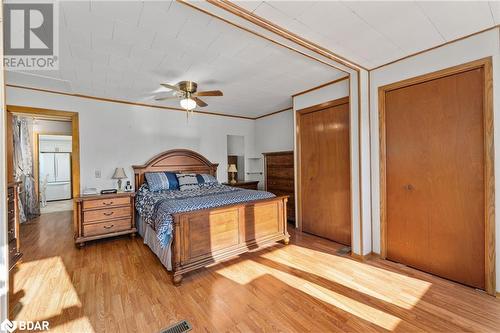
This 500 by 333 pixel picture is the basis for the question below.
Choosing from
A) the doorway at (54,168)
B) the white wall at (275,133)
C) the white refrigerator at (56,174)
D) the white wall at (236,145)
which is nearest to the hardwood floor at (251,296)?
the white wall at (275,133)

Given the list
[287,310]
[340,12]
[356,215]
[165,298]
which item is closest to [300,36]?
[340,12]

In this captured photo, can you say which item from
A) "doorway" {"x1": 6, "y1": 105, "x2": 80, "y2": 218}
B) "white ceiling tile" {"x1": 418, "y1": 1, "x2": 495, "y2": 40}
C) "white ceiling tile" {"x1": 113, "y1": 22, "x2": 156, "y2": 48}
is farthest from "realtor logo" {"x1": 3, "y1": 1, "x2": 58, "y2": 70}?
"white ceiling tile" {"x1": 418, "y1": 1, "x2": 495, "y2": 40}

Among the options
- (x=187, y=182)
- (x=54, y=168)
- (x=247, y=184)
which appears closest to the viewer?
(x=187, y=182)

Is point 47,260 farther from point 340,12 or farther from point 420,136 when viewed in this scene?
point 420,136

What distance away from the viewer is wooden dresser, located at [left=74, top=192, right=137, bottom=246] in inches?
130

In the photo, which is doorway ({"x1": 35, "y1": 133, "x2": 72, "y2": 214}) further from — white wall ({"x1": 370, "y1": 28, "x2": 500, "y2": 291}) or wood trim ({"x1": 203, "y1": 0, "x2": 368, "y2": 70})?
white wall ({"x1": 370, "y1": 28, "x2": 500, "y2": 291})

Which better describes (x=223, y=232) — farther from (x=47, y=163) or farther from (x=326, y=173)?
(x=47, y=163)

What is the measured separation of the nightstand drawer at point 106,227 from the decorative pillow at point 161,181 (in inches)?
26.6

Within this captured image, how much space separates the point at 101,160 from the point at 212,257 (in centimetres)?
285

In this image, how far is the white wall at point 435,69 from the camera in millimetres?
1972

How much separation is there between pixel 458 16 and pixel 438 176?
1.48m

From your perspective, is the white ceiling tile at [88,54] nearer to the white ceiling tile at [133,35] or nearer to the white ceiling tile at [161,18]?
the white ceiling tile at [133,35]

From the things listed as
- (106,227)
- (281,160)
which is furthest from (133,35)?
(281,160)

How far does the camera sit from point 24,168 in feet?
16.6
